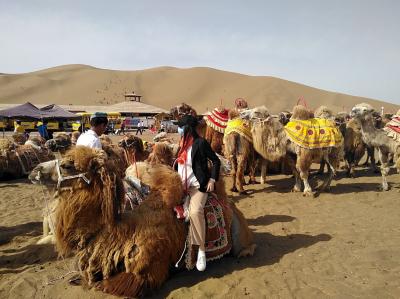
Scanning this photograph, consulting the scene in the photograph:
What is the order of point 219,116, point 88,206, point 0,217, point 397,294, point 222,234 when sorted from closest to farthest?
1. point 88,206
2. point 397,294
3. point 222,234
4. point 0,217
5. point 219,116

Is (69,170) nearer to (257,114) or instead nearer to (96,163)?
(96,163)

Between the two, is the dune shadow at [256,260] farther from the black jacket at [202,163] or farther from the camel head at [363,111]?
the camel head at [363,111]

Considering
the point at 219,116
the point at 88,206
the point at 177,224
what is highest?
the point at 219,116

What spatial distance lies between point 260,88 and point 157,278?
245 feet

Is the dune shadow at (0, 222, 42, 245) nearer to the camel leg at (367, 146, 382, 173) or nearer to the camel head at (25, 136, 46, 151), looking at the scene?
the camel head at (25, 136, 46, 151)

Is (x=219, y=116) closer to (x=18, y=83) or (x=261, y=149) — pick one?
(x=261, y=149)

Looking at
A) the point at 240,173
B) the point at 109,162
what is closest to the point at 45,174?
the point at 109,162

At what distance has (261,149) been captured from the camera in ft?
27.6

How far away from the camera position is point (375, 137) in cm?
873

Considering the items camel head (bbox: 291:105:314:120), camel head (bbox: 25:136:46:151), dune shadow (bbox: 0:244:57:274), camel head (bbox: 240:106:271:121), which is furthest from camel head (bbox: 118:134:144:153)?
camel head (bbox: 25:136:46:151)

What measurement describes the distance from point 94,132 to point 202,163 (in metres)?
1.55

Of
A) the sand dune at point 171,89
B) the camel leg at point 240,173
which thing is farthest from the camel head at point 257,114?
the sand dune at point 171,89

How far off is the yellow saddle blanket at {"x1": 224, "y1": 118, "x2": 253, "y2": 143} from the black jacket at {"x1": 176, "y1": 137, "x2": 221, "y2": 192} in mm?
4728

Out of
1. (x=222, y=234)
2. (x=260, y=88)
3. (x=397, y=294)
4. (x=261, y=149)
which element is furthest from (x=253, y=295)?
(x=260, y=88)
